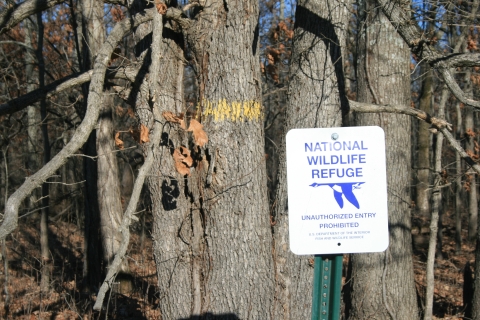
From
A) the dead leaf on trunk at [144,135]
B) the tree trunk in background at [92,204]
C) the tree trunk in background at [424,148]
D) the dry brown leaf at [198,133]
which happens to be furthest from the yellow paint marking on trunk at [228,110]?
the tree trunk in background at [424,148]

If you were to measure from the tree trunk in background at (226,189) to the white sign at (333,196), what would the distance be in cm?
161

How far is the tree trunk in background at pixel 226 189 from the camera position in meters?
4.09

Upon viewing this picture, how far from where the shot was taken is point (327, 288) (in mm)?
2498

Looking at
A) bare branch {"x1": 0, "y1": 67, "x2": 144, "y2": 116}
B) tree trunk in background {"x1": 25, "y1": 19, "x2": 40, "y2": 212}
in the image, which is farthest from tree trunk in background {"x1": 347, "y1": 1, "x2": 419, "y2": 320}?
tree trunk in background {"x1": 25, "y1": 19, "x2": 40, "y2": 212}

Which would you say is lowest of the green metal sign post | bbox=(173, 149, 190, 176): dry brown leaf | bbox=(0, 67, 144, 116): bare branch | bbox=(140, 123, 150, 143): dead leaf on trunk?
the green metal sign post

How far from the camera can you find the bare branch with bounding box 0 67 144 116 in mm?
4312

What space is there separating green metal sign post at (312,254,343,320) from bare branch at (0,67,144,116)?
102 inches

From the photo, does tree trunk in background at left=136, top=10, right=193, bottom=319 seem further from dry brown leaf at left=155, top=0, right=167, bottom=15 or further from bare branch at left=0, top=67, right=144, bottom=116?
dry brown leaf at left=155, top=0, right=167, bottom=15

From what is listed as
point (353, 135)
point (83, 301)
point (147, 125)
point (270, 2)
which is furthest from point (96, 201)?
point (270, 2)

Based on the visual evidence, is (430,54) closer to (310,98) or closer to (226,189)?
(310,98)

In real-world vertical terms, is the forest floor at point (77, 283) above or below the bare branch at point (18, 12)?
below

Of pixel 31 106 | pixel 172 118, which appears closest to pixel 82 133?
pixel 172 118

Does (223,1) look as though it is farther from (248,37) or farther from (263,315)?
(263,315)

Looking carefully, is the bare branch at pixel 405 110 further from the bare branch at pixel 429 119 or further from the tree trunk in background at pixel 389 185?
the tree trunk in background at pixel 389 185
